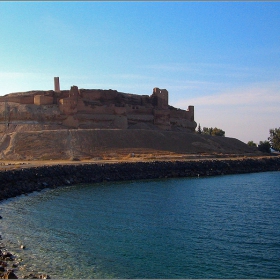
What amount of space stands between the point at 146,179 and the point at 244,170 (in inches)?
620

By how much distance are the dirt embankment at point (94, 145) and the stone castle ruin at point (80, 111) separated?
3.28 m

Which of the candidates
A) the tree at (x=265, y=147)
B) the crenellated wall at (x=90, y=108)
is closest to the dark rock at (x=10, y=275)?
the crenellated wall at (x=90, y=108)

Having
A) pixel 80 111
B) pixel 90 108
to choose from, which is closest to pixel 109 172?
pixel 80 111

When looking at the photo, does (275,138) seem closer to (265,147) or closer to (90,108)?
(265,147)

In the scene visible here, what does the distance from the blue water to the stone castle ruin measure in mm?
27457

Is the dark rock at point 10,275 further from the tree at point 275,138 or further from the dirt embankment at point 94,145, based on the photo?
the tree at point 275,138

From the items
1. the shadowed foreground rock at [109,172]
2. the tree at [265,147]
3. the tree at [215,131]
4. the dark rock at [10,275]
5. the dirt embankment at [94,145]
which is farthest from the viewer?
the tree at [215,131]

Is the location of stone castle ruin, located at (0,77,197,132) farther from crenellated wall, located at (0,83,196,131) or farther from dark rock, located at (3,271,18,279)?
dark rock, located at (3,271,18,279)

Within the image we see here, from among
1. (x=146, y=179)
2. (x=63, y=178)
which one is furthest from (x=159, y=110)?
(x=63, y=178)

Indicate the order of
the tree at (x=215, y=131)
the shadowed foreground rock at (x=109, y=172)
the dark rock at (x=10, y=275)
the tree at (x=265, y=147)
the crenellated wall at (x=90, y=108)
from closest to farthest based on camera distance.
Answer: the dark rock at (x=10, y=275), the shadowed foreground rock at (x=109, y=172), the crenellated wall at (x=90, y=108), the tree at (x=265, y=147), the tree at (x=215, y=131)

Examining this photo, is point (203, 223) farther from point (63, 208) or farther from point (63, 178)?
point (63, 178)

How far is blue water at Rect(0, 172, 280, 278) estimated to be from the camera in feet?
48.8

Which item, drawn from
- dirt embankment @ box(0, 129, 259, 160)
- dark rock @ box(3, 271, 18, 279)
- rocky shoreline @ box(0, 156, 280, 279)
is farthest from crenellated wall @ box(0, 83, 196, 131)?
dark rock @ box(3, 271, 18, 279)

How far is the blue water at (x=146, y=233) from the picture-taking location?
1486 centimetres
